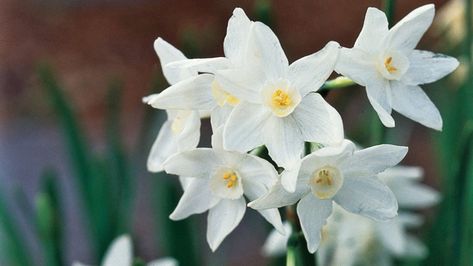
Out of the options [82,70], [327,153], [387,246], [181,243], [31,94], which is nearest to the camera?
[327,153]

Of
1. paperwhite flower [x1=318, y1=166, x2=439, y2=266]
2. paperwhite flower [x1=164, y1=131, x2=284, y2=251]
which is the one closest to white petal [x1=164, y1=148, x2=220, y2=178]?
paperwhite flower [x1=164, y1=131, x2=284, y2=251]

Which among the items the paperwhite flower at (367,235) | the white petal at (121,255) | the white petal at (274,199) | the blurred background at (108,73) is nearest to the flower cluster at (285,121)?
the white petal at (274,199)

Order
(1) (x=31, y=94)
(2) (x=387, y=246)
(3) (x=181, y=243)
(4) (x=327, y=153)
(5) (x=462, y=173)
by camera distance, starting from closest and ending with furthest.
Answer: (4) (x=327, y=153)
(5) (x=462, y=173)
(2) (x=387, y=246)
(3) (x=181, y=243)
(1) (x=31, y=94)

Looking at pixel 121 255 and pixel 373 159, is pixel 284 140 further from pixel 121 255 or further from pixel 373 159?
pixel 121 255

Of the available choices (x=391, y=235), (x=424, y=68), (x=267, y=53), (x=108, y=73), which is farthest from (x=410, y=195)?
(x=108, y=73)

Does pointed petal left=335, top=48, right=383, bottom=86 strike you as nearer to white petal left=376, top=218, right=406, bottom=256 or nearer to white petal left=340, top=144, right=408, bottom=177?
white petal left=340, top=144, right=408, bottom=177

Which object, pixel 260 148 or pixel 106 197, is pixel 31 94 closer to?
pixel 106 197

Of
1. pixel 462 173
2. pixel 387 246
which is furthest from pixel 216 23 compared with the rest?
pixel 462 173
